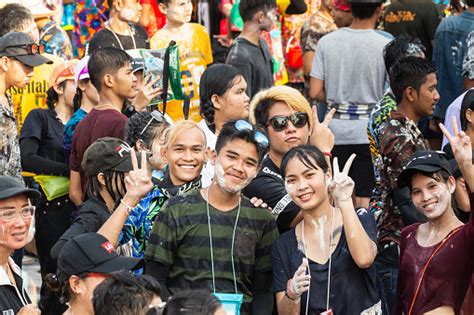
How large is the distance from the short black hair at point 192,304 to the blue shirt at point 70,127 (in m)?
4.12

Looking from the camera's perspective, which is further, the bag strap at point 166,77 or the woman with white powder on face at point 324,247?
the bag strap at point 166,77

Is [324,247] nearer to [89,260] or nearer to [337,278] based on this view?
[337,278]

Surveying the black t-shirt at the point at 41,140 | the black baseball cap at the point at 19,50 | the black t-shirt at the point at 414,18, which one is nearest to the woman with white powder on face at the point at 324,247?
the black baseball cap at the point at 19,50

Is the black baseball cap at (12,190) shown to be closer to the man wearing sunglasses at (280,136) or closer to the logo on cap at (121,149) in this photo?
the logo on cap at (121,149)

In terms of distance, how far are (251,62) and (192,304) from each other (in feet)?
19.1

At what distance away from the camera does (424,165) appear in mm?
6211

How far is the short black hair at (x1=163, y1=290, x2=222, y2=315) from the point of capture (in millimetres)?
4301

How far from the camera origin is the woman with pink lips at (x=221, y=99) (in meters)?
7.43

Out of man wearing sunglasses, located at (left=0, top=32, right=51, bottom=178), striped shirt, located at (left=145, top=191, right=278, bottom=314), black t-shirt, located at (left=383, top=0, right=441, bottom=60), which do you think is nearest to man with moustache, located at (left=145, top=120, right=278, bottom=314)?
striped shirt, located at (left=145, top=191, right=278, bottom=314)

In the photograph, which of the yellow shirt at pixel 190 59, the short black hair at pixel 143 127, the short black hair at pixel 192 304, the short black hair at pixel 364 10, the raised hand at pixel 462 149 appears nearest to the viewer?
the short black hair at pixel 192 304

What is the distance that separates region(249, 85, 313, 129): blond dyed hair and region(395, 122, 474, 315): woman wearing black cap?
883 millimetres

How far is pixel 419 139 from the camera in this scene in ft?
23.8

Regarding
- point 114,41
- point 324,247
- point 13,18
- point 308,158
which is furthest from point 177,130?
point 13,18

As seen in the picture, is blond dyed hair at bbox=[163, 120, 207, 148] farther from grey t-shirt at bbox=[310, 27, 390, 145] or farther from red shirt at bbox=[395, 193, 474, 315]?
grey t-shirt at bbox=[310, 27, 390, 145]
